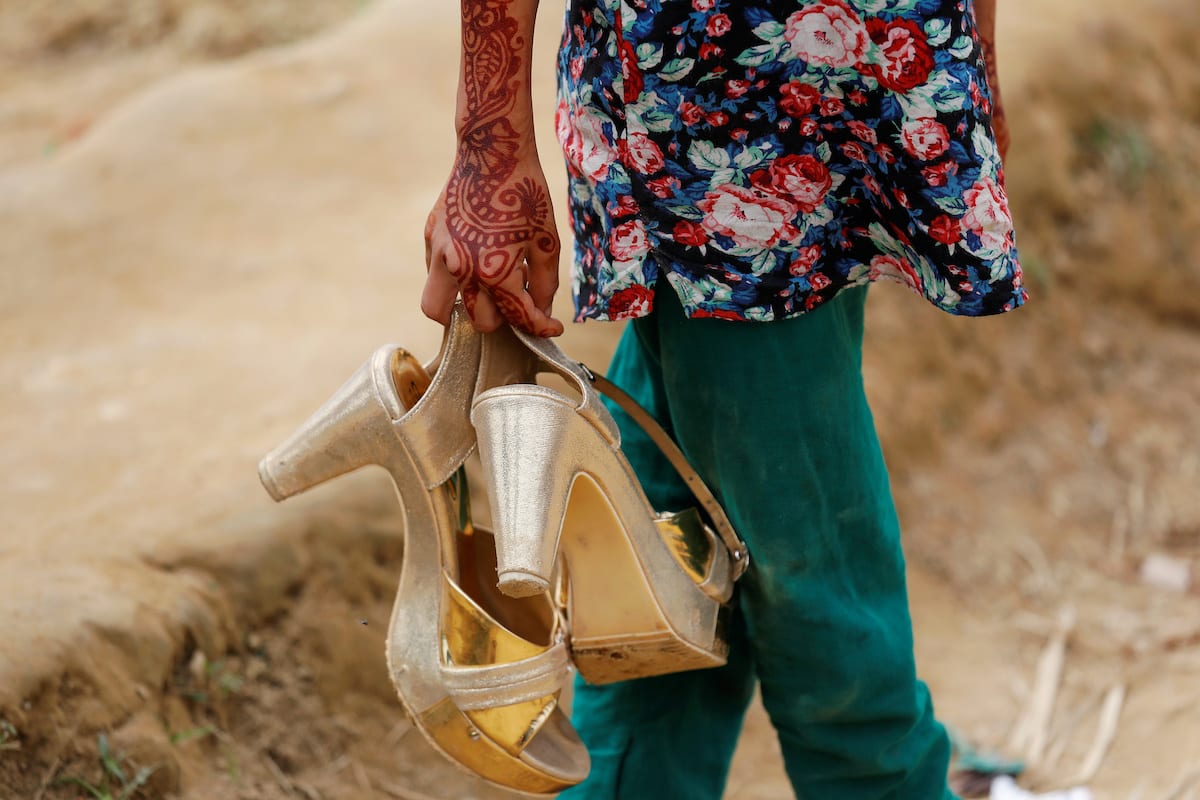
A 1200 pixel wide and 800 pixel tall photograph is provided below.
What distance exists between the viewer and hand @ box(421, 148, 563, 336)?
3.23ft

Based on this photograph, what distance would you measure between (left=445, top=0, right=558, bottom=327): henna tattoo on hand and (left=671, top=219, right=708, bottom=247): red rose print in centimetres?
10

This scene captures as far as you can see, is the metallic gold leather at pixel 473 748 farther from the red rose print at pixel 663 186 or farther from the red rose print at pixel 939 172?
the red rose print at pixel 939 172

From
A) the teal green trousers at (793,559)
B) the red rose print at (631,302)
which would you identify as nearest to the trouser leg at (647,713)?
the teal green trousers at (793,559)

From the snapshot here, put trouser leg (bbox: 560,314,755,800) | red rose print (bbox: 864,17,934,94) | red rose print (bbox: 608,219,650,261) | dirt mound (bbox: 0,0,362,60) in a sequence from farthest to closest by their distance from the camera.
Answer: dirt mound (bbox: 0,0,362,60) < trouser leg (bbox: 560,314,755,800) < red rose print (bbox: 608,219,650,261) < red rose print (bbox: 864,17,934,94)

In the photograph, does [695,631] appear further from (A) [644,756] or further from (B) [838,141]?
(B) [838,141]

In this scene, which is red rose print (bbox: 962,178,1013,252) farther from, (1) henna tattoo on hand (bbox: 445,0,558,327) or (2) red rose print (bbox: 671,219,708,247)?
(1) henna tattoo on hand (bbox: 445,0,558,327)

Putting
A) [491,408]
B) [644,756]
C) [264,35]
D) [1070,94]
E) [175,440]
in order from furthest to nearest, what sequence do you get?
[264,35] → [1070,94] → [175,440] → [644,756] → [491,408]

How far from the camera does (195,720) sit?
155 cm

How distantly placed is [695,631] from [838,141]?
0.45m

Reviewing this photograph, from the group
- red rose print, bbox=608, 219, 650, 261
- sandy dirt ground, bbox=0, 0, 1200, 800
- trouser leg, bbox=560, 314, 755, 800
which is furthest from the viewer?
sandy dirt ground, bbox=0, 0, 1200, 800

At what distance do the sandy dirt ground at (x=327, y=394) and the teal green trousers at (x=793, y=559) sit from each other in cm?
52

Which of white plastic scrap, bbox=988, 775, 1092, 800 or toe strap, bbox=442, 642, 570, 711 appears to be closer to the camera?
toe strap, bbox=442, 642, 570, 711

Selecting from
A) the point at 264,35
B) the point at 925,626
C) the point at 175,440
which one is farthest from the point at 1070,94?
the point at 264,35

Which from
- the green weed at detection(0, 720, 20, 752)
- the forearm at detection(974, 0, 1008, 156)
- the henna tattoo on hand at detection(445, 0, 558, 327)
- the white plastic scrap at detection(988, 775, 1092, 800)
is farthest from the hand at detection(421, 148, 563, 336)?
the white plastic scrap at detection(988, 775, 1092, 800)
